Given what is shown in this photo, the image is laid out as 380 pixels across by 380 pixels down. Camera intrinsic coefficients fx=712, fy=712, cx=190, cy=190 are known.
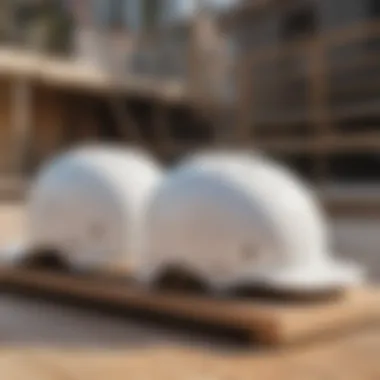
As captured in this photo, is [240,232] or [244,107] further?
[244,107]

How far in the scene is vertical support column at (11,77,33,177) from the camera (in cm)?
527

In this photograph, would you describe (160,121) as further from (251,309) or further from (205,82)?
(251,309)

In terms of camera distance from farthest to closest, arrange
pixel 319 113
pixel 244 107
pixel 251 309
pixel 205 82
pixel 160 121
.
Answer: pixel 205 82, pixel 160 121, pixel 244 107, pixel 319 113, pixel 251 309

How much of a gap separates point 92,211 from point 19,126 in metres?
3.21

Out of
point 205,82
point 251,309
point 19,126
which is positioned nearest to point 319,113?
point 19,126

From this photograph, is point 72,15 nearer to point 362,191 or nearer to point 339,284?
point 362,191

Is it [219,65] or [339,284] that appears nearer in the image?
[339,284]

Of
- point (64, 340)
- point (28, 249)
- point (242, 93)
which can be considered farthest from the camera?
point (242, 93)

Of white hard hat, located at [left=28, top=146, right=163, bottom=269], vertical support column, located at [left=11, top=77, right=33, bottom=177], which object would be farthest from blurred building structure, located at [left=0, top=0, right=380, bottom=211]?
white hard hat, located at [left=28, top=146, right=163, bottom=269]

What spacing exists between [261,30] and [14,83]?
8.78ft

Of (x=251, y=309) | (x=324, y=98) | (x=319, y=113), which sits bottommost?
(x=251, y=309)

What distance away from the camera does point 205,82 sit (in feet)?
21.7

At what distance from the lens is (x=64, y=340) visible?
161 centimetres

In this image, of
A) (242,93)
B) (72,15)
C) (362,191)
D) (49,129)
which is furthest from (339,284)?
(72,15)
